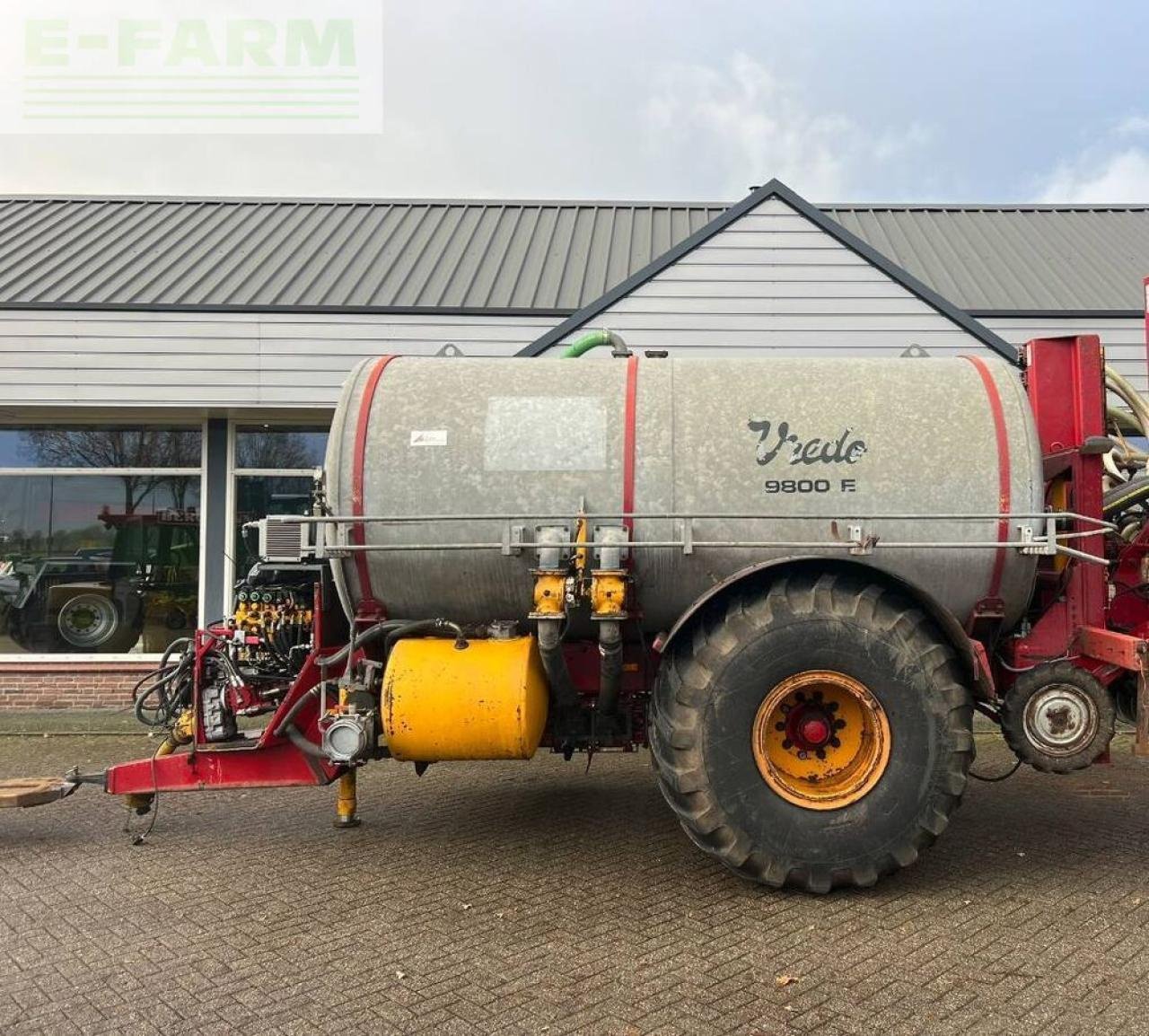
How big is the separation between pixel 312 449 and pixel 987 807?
23.5ft

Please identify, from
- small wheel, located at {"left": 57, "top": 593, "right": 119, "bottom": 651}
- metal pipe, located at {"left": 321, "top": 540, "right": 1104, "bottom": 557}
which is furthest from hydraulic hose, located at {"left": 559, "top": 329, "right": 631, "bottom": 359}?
small wheel, located at {"left": 57, "top": 593, "right": 119, "bottom": 651}

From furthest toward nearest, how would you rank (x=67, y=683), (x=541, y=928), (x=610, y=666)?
(x=67, y=683), (x=610, y=666), (x=541, y=928)

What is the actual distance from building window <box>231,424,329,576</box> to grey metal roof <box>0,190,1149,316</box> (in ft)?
4.50

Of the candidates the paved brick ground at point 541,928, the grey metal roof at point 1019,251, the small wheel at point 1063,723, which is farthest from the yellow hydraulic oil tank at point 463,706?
the grey metal roof at point 1019,251

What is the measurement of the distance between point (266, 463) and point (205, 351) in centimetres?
139

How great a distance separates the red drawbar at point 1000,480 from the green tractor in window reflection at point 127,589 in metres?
8.02

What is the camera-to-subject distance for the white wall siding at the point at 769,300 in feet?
27.9

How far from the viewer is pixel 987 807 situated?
5.73m

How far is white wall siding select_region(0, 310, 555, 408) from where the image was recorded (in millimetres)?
9070

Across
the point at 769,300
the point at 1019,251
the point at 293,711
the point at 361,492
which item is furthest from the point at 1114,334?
the point at 293,711

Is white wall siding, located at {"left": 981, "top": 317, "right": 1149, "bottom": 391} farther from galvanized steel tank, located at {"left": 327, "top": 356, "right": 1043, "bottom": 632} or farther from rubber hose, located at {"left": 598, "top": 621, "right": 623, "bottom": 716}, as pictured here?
rubber hose, located at {"left": 598, "top": 621, "right": 623, "bottom": 716}

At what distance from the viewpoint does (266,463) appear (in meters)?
10.0

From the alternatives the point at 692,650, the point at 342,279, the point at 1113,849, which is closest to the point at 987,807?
the point at 1113,849

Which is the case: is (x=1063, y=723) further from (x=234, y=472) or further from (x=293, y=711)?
(x=234, y=472)
